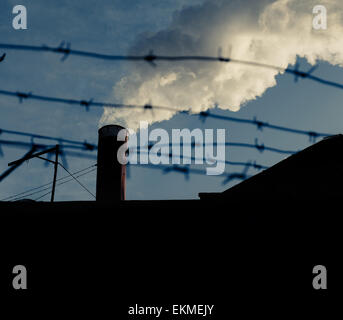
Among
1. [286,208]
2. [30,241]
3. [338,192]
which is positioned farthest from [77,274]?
[338,192]

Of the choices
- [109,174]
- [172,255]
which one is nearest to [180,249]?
[172,255]

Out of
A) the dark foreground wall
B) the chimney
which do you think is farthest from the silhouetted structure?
the chimney

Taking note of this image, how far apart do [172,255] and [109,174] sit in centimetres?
318

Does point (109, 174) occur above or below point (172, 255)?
above

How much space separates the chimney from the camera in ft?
35.4

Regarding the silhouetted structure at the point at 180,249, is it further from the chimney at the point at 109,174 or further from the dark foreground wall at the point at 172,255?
the chimney at the point at 109,174

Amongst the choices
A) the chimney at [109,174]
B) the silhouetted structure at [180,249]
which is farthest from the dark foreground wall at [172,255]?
the chimney at [109,174]

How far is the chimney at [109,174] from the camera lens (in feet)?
35.4

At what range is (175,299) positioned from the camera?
8.62 metres

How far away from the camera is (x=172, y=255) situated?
29.8 feet

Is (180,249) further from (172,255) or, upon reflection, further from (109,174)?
(109,174)

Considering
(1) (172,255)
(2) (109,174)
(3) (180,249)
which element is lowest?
(1) (172,255)

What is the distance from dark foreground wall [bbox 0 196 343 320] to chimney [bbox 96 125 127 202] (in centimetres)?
153
